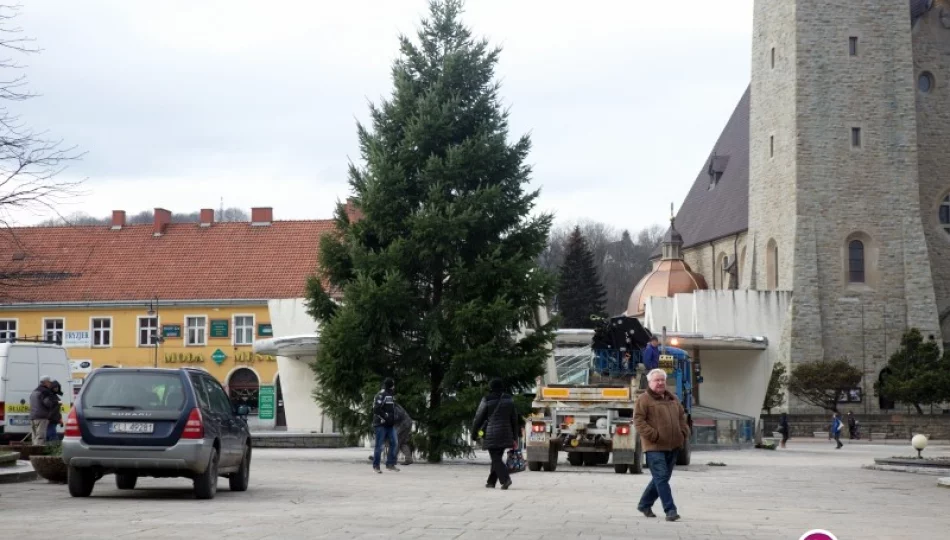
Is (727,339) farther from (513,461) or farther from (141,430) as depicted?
(141,430)

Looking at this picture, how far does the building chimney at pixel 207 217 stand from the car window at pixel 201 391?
52694 millimetres

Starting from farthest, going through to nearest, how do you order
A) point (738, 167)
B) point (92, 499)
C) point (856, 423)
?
point (738, 167) < point (856, 423) < point (92, 499)

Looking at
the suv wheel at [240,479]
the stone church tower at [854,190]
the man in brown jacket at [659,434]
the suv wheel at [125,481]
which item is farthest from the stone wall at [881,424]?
the man in brown jacket at [659,434]

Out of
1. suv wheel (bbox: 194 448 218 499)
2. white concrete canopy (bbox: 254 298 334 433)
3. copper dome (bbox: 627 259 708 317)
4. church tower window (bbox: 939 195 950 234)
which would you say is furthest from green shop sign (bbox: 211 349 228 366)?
suv wheel (bbox: 194 448 218 499)

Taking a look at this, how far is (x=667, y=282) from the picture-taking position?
88.4m

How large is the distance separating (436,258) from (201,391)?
12.3 m

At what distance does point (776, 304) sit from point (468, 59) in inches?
1506

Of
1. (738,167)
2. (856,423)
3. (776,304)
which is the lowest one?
(856,423)

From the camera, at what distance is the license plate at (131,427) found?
1631cm

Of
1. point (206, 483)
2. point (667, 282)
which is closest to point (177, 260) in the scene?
point (667, 282)

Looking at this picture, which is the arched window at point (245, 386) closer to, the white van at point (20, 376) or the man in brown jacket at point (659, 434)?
the white van at point (20, 376)

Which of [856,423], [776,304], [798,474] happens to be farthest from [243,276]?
[798,474]

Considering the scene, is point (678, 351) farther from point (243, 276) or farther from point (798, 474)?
point (243, 276)

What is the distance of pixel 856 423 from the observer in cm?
6328
